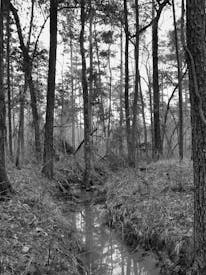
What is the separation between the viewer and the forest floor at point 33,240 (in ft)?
13.0

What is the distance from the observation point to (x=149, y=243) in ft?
19.2

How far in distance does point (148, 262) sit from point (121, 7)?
474 inches

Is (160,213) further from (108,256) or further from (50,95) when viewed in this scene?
(50,95)

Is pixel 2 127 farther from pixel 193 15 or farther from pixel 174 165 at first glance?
pixel 174 165

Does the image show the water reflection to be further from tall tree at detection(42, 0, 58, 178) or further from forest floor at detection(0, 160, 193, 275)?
tall tree at detection(42, 0, 58, 178)

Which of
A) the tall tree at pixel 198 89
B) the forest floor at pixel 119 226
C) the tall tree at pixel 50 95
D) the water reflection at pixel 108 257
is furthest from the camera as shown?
the tall tree at pixel 50 95

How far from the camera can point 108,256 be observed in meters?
6.05

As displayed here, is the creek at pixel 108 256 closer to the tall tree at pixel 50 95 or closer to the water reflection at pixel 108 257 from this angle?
the water reflection at pixel 108 257

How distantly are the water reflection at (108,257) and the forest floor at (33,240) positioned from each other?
0.43 meters

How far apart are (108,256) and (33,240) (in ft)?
6.69

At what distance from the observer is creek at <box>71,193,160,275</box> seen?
5.34 metres

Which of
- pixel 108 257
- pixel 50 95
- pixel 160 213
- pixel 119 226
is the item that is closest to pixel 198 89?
pixel 160 213

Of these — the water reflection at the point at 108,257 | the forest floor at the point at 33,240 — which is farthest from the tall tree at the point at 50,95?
the forest floor at the point at 33,240

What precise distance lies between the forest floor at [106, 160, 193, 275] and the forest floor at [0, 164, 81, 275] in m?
1.51
